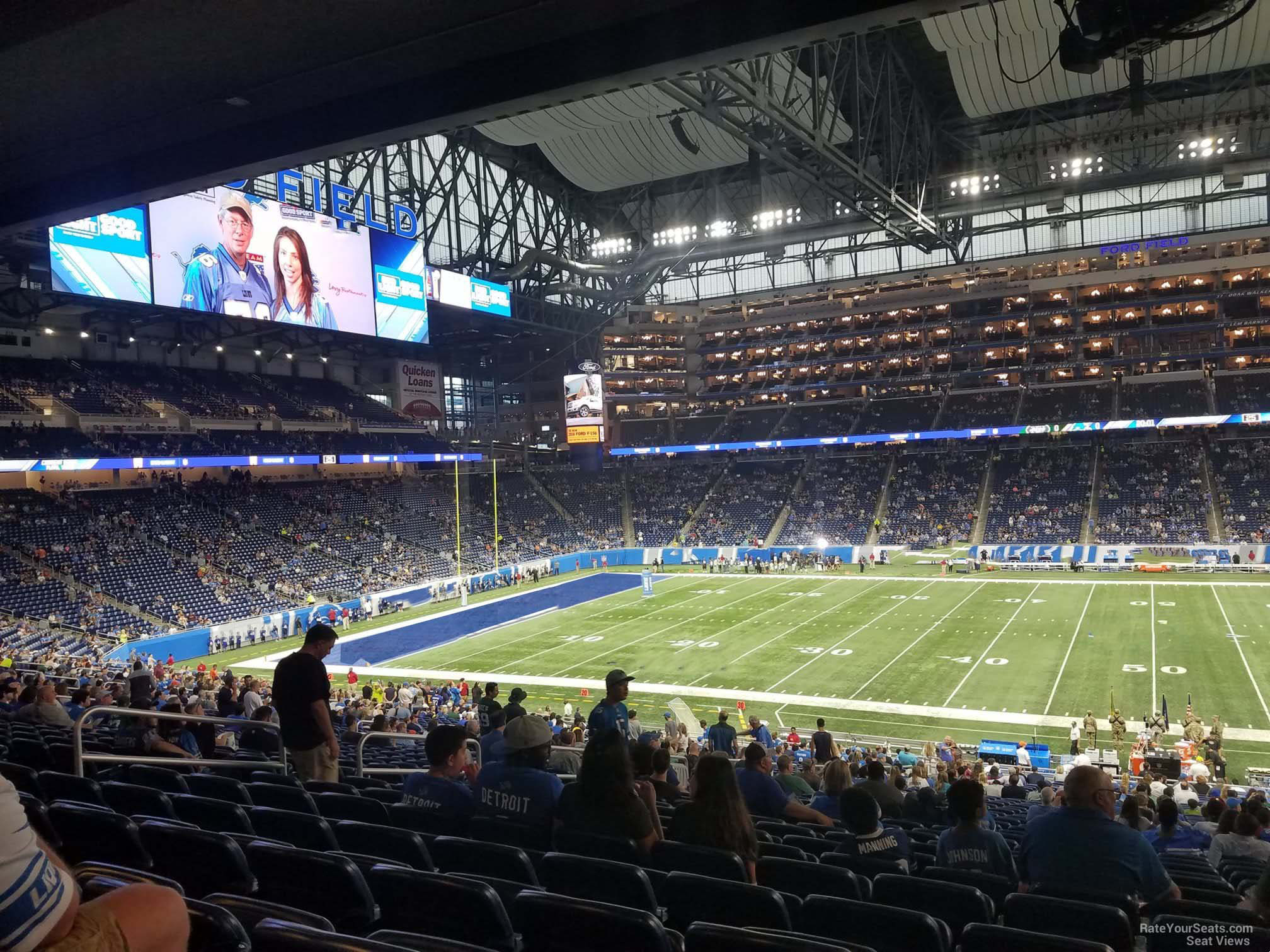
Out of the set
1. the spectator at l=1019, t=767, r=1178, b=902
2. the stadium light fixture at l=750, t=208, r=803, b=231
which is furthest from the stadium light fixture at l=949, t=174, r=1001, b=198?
the spectator at l=1019, t=767, r=1178, b=902

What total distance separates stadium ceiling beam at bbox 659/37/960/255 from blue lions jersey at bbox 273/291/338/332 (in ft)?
71.2

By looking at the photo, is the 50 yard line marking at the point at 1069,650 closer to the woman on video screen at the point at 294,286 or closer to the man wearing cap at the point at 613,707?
the man wearing cap at the point at 613,707

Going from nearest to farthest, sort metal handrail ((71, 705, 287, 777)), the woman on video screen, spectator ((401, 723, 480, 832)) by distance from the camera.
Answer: spectator ((401, 723, 480, 832)) < metal handrail ((71, 705, 287, 777)) < the woman on video screen

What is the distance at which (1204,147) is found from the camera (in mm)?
41188

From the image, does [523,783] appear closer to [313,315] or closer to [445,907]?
[445,907]

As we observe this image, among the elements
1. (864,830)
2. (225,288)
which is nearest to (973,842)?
(864,830)

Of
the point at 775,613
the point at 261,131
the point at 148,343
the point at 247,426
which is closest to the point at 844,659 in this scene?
A: the point at 775,613

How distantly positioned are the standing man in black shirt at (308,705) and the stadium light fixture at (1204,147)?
4745cm

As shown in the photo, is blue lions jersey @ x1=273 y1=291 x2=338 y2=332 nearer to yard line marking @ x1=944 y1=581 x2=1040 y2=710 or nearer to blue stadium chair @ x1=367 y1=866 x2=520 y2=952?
yard line marking @ x1=944 y1=581 x2=1040 y2=710

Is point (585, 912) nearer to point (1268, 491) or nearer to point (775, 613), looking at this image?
point (775, 613)

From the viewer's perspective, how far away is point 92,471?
134 feet

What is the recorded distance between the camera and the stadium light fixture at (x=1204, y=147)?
134 feet

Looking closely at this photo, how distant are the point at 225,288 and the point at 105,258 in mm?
5293

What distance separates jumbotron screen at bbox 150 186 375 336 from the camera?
36.1 metres
